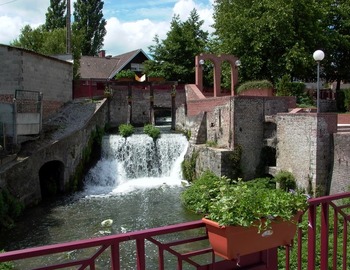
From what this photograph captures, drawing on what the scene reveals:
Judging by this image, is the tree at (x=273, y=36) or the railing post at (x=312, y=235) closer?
the railing post at (x=312, y=235)

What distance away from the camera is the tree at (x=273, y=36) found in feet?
79.5

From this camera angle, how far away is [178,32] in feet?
107

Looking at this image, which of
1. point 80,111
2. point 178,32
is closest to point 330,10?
point 178,32

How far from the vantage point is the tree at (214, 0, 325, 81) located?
954 inches

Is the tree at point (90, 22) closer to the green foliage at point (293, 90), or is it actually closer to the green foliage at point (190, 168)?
the green foliage at point (293, 90)

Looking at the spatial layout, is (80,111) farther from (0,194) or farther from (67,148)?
(0,194)

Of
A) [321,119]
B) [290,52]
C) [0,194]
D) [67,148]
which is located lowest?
[0,194]

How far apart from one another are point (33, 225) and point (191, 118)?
36.4ft

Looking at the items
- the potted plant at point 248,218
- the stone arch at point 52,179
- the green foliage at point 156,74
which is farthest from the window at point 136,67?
the potted plant at point 248,218

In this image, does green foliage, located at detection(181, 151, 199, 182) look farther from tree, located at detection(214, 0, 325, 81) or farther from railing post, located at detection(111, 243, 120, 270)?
railing post, located at detection(111, 243, 120, 270)

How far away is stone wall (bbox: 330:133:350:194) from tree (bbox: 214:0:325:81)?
10160 millimetres

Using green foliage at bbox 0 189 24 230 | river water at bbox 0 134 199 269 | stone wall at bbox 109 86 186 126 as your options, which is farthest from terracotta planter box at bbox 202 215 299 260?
stone wall at bbox 109 86 186 126

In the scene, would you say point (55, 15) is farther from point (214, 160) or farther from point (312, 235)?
point (312, 235)

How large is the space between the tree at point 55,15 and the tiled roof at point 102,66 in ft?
17.7
